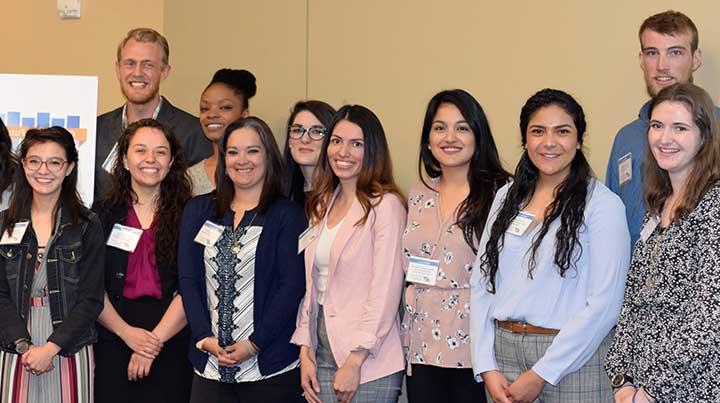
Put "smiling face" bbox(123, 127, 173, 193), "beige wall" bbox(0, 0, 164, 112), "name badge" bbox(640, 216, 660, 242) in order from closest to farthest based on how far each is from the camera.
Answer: "name badge" bbox(640, 216, 660, 242)
"smiling face" bbox(123, 127, 173, 193)
"beige wall" bbox(0, 0, 164, 112)

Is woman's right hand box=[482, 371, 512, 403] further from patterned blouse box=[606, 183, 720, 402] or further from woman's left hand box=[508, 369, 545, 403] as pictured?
patterned blouse box=[606, 183, 720, 402]

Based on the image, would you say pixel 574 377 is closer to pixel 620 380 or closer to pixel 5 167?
pixel 620 380

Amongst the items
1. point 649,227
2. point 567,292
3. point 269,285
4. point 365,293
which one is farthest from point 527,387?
point 269,285

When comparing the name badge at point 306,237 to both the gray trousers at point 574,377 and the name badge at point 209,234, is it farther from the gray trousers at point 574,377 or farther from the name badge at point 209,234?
the gray trousers at point 574,377

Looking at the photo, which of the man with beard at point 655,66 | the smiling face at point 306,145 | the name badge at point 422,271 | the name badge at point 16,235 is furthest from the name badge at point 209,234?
the man with beard at point 655,66

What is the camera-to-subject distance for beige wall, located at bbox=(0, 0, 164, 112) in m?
6.80

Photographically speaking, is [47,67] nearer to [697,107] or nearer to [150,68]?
[150,68]

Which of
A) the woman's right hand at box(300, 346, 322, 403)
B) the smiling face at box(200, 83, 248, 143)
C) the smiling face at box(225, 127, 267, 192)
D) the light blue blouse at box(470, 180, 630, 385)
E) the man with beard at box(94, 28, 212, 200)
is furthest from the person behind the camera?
the smiling face at box(200, 83, 248, 143)

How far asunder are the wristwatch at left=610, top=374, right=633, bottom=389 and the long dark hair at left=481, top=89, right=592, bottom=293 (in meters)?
0.39

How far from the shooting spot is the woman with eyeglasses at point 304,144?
13.6 ft

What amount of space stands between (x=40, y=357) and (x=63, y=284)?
0.29 metres

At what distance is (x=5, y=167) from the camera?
409 cm

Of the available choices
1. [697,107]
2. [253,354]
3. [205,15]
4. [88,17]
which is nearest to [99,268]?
[253,354]

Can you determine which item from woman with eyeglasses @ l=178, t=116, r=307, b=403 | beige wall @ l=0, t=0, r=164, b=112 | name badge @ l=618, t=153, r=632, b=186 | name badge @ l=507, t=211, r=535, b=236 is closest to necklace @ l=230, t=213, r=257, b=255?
woman with eyeglasses @ l=178, t=116, r=307, b=403
